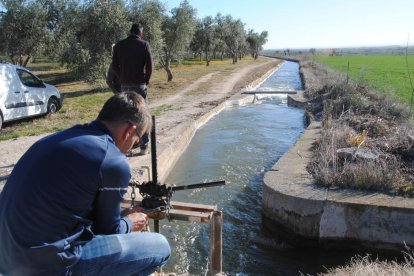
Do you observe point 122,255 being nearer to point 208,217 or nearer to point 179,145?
point 208,217

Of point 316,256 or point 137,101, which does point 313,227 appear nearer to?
point 316,256

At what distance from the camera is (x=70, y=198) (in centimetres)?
250

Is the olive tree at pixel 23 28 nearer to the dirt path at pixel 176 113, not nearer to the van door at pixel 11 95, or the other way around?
the dirt path at pixel 176 113

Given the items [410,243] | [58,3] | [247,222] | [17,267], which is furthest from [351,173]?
[58,3]

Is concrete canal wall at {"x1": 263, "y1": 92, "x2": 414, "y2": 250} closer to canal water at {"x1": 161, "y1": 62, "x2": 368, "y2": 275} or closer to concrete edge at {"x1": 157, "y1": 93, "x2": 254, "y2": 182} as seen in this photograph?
canal water at {"x1": 161, "y1": 62, "x2": 368, "y2": 275}

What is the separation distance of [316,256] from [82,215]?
4704 mm

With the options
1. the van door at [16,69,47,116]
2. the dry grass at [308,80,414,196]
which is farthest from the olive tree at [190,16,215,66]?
the dry grass at [308,80,414,196]

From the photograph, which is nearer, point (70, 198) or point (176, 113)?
point (70, 198)

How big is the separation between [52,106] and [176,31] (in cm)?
1644

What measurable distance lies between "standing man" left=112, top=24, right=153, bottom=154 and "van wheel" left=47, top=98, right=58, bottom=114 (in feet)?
21.7

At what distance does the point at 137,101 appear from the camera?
287 cm

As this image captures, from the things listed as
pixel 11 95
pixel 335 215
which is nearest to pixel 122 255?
pixel 335 215

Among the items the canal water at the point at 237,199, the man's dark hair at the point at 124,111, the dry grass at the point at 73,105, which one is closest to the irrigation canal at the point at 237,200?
the canal water at the point at 237,199

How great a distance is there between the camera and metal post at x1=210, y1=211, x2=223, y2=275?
14.9 ft
